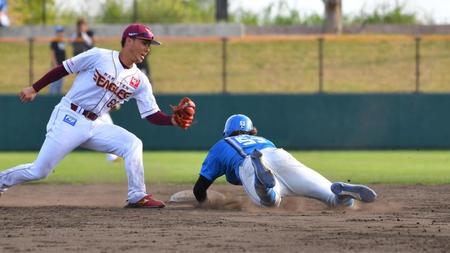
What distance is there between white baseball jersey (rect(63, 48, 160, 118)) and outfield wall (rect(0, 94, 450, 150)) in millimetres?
12195

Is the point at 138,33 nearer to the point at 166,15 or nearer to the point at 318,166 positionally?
the point at 318,166

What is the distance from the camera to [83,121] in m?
9.71

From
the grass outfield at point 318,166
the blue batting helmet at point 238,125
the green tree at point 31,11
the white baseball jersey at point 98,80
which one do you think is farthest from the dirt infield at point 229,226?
the green tree at point 31,11

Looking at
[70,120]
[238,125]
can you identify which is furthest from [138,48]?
[238,125]

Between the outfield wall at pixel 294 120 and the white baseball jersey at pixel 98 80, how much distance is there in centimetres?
1220

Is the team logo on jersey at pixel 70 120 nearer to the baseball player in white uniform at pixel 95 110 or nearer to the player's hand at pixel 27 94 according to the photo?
the baseball player in white uniform at pixel 95 110

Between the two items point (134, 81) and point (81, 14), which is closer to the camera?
point (134, 81)

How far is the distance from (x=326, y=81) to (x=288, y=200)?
62.8 feet

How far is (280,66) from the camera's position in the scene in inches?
1194

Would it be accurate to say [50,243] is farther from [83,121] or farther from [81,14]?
[81,14]

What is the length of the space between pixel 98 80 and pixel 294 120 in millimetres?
12808

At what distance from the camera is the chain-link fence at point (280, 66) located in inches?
1131

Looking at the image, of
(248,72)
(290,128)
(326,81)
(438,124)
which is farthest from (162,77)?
(438,124)

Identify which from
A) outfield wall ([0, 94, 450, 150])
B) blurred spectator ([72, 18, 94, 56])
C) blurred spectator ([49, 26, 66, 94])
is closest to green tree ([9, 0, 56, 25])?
blurred spectator ([49, 26, 66, 94])
